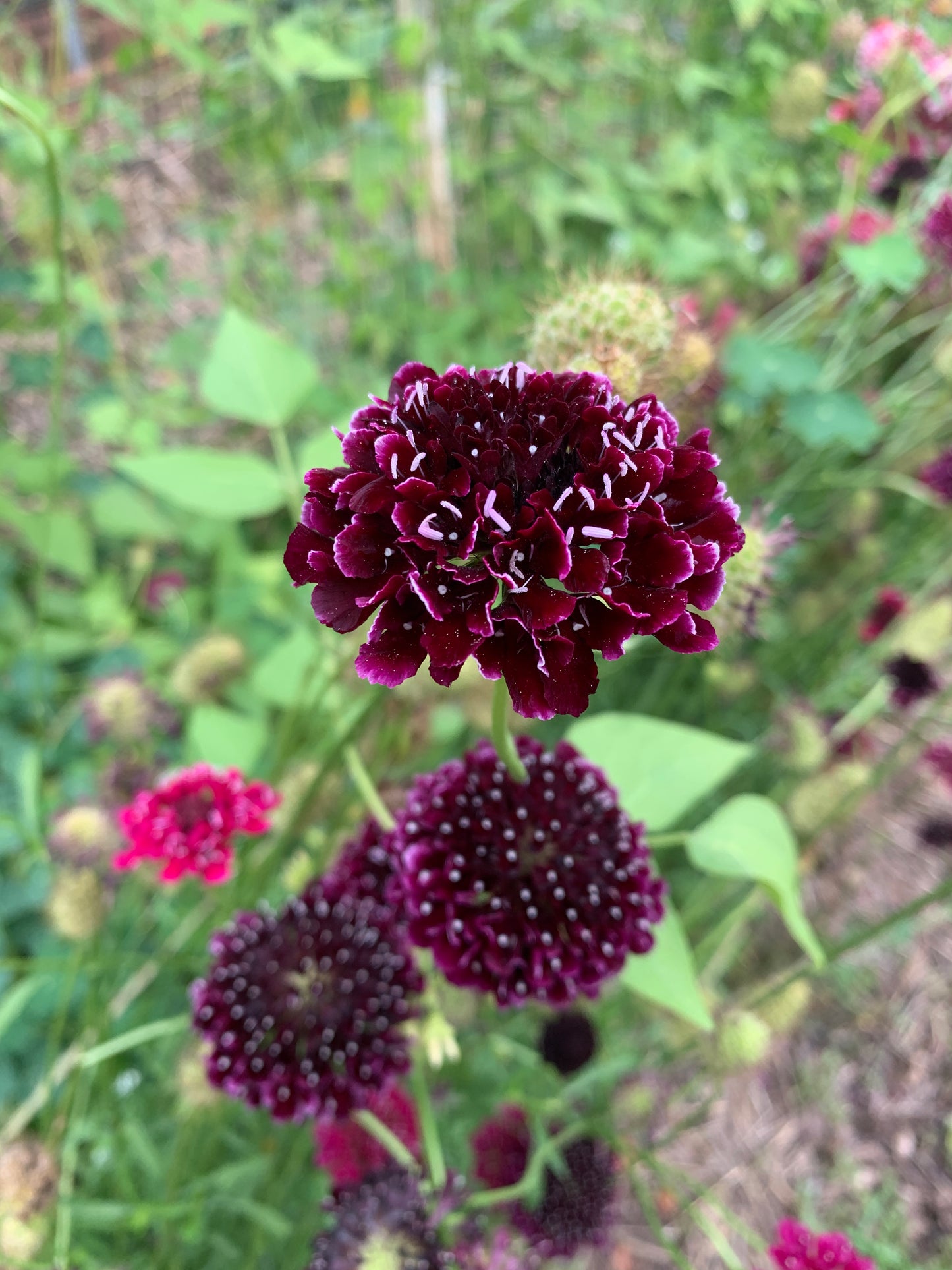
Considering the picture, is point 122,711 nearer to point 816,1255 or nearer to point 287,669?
point 287,669

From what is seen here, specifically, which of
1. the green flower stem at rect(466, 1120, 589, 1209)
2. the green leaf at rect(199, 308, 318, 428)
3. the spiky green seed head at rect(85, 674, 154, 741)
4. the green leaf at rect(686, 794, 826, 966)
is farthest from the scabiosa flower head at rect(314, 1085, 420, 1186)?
the green leaf at rect(199, 308, 318, 428)

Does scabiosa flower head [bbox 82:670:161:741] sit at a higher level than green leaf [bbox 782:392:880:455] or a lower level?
lower

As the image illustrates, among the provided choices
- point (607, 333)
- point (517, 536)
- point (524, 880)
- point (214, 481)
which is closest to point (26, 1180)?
point (524, 880)

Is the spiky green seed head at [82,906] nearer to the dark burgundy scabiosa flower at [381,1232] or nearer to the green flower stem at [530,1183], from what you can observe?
the dark burgundy scabiosa flower at [381,1232]

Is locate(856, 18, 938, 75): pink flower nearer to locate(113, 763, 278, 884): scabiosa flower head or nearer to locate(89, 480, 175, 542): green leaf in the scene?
locate(113, 763, 278, 884): scabiosa flower head

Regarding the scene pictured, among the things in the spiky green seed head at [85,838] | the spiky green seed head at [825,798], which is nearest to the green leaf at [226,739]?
the spiky green seed head at [85,838]

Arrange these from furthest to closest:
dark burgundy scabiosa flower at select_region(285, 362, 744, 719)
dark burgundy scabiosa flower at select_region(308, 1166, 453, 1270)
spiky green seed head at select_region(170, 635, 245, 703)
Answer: spiky green seed head at select_region(170, 635, 245, 703) → dark burgundy scabiosa flower at select_region(308, 1166, 453, 1270) → dark burgundy scabiosa flower at select_region(285, 362, 744, 719)
